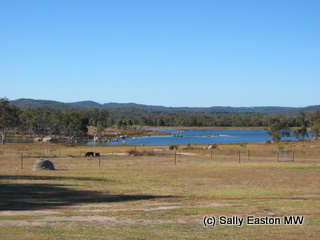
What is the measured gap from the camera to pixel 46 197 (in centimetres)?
2183

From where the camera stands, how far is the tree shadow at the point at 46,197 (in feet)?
63.6

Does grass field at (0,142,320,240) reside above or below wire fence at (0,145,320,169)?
above

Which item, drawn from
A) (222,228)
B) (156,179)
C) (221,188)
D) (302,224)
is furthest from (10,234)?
(156,179)

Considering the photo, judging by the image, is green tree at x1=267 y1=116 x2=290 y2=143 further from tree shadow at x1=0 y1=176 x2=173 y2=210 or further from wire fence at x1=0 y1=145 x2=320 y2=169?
tree shadow at x1=0 y1=176 x2=173 y2=210

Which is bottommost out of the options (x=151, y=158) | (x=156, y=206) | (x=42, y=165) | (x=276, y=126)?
(x=151, y=158)

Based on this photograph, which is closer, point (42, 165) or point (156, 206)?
point (156, 206)

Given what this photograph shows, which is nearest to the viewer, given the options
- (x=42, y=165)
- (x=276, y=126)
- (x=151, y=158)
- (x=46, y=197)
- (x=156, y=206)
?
(x=156, y=206)

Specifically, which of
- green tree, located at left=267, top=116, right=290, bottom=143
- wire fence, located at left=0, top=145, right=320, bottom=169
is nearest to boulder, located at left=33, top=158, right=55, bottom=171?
wire fence, located at left=0, top=145, right=320, bottom=169

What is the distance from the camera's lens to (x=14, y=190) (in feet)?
79.3

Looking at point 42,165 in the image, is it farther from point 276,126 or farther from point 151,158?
point 276,126

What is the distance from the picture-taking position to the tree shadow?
1938 centimetres

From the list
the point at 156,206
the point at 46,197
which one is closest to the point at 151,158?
the point at 46,197

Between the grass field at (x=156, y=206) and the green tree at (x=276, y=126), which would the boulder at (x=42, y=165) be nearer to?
the grass field at (x=156, y=206)

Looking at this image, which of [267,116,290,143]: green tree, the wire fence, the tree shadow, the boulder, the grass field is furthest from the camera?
[267,116,290,143]: green tree
